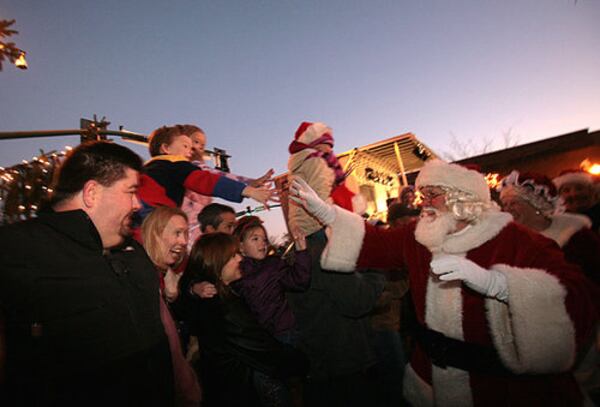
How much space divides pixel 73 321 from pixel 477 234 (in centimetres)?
237

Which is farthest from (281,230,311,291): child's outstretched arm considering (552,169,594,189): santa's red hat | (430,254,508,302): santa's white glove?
(552,169,594,189): santa's red hat

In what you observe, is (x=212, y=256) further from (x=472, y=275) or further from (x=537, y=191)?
(x=537, y=191)

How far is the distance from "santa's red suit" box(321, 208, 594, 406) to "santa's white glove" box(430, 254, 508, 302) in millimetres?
55

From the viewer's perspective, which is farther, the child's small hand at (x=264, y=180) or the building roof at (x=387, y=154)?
the building roof at (x=387, y=154)

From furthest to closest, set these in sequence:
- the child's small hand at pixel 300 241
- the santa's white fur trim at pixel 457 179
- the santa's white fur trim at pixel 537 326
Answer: the child's small hand at pixel 300 241
the santa's white fur trim at pixel 457 179
the santa's white fur trim at pixel 537 326

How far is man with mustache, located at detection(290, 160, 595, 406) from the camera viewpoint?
1824 mm

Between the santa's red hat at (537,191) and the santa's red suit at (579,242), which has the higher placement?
the santa's red hat at (537,191)

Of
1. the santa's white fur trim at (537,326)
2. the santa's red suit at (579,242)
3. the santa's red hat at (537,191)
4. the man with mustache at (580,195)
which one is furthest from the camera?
→ the man with mustache at (580,195)

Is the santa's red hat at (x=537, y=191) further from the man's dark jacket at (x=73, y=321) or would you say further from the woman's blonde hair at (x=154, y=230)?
the man's dark jacket at (x=73, y=321)

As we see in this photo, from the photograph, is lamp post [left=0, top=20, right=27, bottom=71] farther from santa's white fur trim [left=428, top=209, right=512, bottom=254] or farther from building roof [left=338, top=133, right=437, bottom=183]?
building roof [left=338, top=133, right=437, bottom=183]

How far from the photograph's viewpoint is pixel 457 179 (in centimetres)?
240

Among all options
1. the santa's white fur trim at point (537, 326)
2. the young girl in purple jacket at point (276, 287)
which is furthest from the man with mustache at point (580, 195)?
the young girl in purple jacket at point (276, 287)

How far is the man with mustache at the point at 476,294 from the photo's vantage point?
1.82 meters


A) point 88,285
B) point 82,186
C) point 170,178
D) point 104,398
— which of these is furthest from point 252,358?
point 170,178
